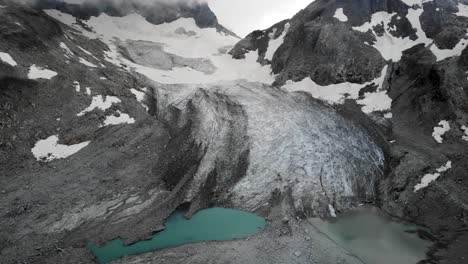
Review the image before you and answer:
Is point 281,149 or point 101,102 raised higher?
point 101,102

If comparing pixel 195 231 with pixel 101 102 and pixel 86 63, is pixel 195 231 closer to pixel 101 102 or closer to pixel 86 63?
pixel 101 102

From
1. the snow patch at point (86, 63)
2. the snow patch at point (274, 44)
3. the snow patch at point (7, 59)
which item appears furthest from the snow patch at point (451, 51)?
the snow patch at point (7, 59)

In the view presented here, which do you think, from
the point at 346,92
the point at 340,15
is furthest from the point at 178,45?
the point at 346,92

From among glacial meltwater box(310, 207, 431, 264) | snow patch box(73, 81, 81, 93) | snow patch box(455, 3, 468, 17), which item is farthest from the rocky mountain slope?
glacial meltwater box(310, 207, 431, 264)

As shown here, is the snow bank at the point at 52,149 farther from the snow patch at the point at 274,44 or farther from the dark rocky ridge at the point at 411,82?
the snow patch at the point at 274,44

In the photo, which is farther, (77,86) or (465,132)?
(77,86)

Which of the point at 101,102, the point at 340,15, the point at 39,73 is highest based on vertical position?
the point at 340,15
